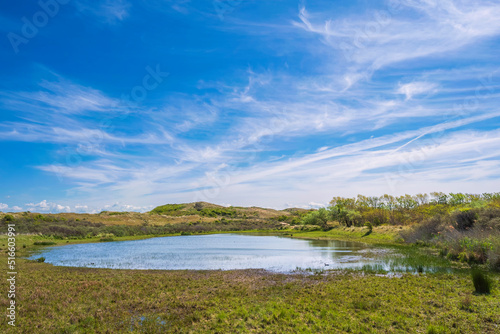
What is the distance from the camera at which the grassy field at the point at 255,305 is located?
10664 millimetres

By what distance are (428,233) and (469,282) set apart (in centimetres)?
2797

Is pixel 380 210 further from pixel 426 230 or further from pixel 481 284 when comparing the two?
pixel 481 284

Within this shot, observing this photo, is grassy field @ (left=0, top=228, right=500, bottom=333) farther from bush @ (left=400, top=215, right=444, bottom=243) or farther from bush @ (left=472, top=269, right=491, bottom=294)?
bush @ (left=400, top=215, right=444, bottom=243)

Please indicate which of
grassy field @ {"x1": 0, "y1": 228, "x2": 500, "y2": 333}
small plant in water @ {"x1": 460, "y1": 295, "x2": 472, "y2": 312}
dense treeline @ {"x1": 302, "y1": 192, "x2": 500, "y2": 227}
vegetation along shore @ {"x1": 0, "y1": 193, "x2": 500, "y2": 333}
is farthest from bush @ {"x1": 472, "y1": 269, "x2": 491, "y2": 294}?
dense treeline @ {"x1": 302, "y1": 192, "x2": 500, "y2": 227}

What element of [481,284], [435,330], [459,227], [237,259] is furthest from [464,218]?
[435,330]

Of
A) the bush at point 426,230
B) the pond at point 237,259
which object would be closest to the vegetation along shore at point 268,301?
the pond at point 237,259

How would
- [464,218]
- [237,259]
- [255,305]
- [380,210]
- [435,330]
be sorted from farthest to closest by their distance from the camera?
[380,210], [464,218], [237,259], [255,305], [435,330]

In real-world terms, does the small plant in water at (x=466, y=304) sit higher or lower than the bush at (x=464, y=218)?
lower

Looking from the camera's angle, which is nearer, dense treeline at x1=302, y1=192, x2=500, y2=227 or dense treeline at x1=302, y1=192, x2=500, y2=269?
dense treeline at x1=302, y1=192, x2=500, y2=269

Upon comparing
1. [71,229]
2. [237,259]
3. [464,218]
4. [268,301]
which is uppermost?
[464,218]

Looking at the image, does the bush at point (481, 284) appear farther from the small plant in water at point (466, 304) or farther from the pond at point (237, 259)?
the pond at point (237, 259)

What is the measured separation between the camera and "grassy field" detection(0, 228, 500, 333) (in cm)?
1066

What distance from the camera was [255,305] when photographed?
1313 centimetres

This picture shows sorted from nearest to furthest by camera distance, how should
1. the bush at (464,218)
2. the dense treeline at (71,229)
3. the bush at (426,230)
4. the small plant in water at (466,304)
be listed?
1. the small plant in water at (466,304)
2. the bush at (464,218)
3. the bush at (426,230)
4. the dense treeline at (71,229)
